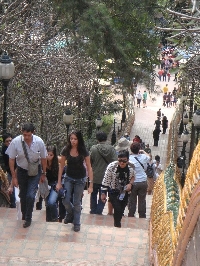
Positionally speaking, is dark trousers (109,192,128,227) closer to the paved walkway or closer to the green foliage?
the paved walkway

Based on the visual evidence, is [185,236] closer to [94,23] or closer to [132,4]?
[94,23]

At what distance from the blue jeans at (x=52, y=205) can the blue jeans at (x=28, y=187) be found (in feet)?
1.98

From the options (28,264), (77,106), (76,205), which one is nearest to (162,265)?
(28,264)

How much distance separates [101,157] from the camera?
32.4 feet

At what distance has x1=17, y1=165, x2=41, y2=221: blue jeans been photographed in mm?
8320

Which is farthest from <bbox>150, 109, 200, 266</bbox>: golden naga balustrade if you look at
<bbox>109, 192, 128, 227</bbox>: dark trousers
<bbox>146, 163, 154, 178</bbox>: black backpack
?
<bbox>146, 163, 154, 178</bbox>: black backpack

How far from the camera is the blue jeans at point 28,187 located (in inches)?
328

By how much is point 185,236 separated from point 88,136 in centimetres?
2003

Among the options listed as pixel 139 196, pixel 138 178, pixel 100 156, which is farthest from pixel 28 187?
pixel 139 196

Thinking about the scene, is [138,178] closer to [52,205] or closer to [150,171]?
Result: [52,205]

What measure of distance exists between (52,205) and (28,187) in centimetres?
77

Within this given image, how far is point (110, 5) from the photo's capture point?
2392cm

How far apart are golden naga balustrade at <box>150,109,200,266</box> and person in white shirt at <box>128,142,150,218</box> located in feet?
2.76

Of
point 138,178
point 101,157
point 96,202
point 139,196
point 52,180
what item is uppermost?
point 101,157
